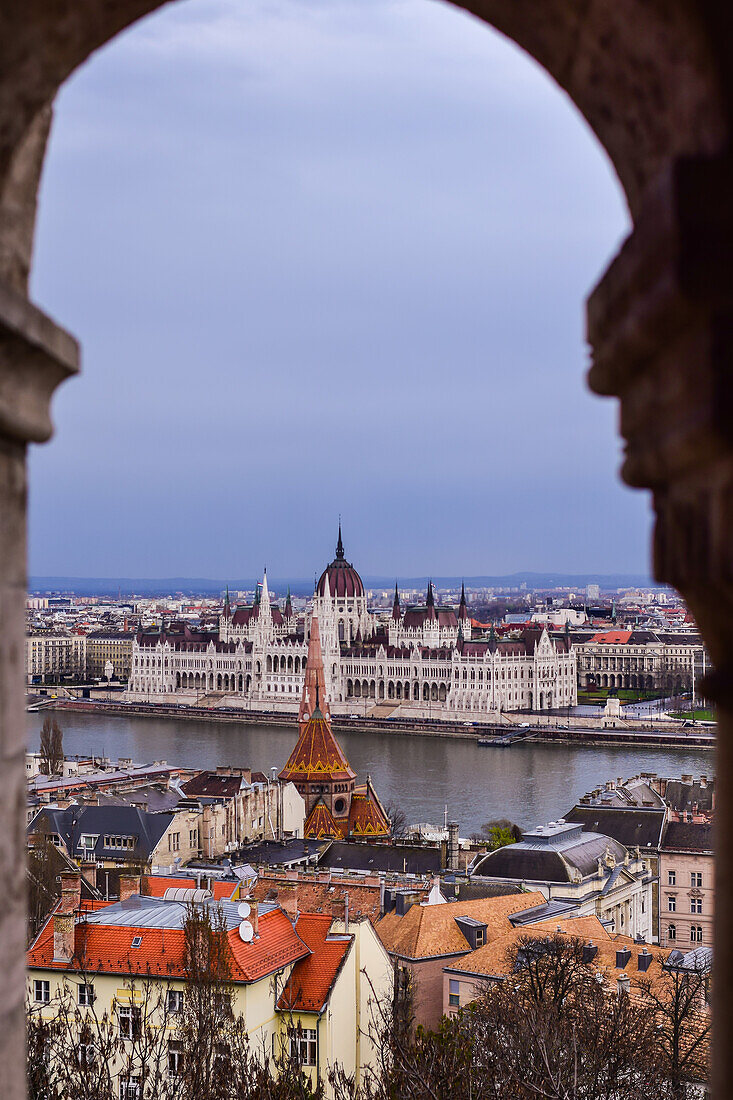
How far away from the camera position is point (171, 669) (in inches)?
2963

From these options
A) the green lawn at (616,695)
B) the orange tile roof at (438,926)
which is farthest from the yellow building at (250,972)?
the green lawn at (616,695)

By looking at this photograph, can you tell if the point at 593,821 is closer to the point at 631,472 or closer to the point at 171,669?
the point at 631,472

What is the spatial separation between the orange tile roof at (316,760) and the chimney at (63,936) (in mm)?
18518

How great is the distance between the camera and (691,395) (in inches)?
54.1

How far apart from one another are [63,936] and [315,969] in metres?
2.06

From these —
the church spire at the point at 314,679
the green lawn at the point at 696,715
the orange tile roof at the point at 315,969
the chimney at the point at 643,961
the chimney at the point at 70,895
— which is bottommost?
the chimney at the point at 643,961

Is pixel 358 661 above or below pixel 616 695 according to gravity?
above

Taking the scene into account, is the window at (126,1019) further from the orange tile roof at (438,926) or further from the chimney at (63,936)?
the orange tile roof at (438,926)

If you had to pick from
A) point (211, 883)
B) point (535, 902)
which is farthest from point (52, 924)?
point (535, 902)

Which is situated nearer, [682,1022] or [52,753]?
[682,1022]

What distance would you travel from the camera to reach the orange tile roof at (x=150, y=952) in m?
10.0

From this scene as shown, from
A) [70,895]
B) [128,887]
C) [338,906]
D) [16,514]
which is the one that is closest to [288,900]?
[338,906]

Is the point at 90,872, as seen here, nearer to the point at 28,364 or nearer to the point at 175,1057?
the point at 175,1057

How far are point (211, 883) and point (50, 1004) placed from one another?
4.47 metres
